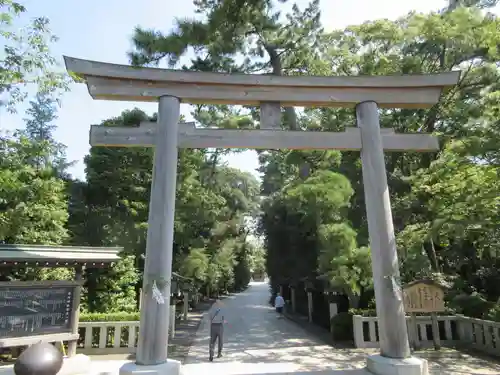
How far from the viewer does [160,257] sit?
5855 millimetres

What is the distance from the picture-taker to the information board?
6823mm

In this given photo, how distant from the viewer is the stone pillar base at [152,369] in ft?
17.1

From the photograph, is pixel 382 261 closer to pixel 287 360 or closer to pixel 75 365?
pixel 287 360

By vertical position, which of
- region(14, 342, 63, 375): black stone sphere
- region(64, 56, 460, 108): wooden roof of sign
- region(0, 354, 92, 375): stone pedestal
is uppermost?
region(64, 56, 460, 108): wooden roof of sign

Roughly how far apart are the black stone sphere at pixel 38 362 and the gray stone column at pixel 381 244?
5256mm

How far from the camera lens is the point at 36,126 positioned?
110 feet

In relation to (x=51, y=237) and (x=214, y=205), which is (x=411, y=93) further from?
(x=214, y=205)

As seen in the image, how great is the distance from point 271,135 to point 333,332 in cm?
767

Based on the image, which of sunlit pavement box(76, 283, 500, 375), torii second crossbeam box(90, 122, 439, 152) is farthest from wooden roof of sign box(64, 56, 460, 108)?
sunlit pavement box(76, 283, 500, 375)

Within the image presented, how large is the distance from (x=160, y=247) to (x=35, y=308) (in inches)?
136

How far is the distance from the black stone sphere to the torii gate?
1.31 meters

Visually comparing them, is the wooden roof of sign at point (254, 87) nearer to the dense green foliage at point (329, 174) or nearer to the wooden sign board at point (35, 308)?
the dense green foliage at point (329, 174)

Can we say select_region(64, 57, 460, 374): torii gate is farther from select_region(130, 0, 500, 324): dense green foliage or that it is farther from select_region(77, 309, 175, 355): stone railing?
select_region(77, 309, 175, 355): stone railing

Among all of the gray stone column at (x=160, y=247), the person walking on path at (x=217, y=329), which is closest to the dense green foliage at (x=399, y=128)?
the person walking on path at (x=217, y=329)
